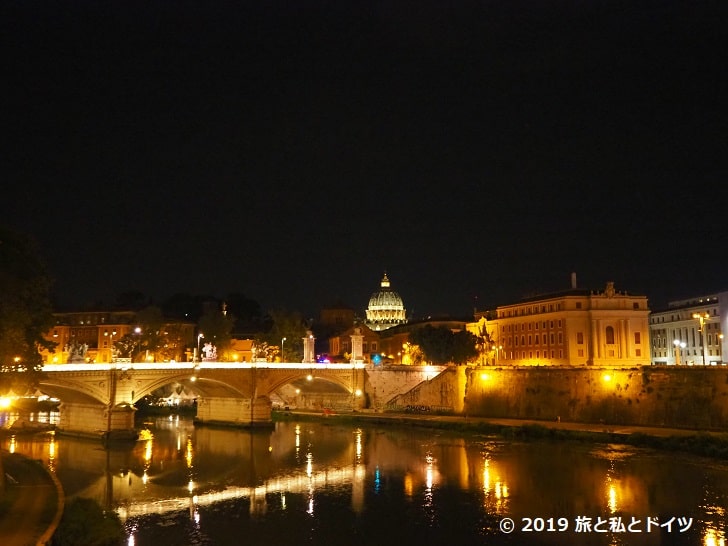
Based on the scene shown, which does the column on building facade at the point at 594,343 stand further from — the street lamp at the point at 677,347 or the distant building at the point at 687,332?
the distant building at the point at 687,332

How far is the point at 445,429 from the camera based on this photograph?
65.6m

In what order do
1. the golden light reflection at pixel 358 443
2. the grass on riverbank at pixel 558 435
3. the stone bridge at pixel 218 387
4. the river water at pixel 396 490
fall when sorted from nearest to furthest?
the river water at pixel 396 490, the grass on riverbank at pixel 558 435, the golden light reflection at pixel 358 443, the stone bridge at pixel 218 387

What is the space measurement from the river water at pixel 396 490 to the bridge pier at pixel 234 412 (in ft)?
30.8

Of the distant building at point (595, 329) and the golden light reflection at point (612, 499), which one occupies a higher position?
the distant building at point (595, 329)

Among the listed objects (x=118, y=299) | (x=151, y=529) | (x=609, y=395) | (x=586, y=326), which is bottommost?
(x=151, y=529)

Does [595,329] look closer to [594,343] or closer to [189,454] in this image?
[594,343]

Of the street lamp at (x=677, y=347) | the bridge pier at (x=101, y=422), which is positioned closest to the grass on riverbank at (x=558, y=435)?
the street lamp at (x=677, y=347)

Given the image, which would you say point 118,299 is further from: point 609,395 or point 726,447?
point 726,447

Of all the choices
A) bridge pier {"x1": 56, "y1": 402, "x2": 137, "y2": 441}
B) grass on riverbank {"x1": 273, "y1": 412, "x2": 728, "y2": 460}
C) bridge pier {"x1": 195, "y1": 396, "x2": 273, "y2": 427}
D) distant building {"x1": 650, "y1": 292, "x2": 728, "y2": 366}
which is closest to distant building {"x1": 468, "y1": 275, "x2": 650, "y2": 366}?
distant building {"x1": 650, "y1": 292, "x2": 728, "y2": 366}

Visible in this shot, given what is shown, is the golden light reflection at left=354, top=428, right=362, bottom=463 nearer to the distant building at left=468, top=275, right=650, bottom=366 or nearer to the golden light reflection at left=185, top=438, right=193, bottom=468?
the golden light reflection at left=185, top=438, right=193, bottom=468

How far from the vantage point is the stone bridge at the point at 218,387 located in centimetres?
5692

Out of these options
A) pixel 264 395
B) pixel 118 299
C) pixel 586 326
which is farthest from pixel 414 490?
pixel 118 299

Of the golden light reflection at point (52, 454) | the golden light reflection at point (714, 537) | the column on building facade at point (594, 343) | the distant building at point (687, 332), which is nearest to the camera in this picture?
the golden light reflection at point (714, 537)

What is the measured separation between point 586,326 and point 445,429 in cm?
3345
